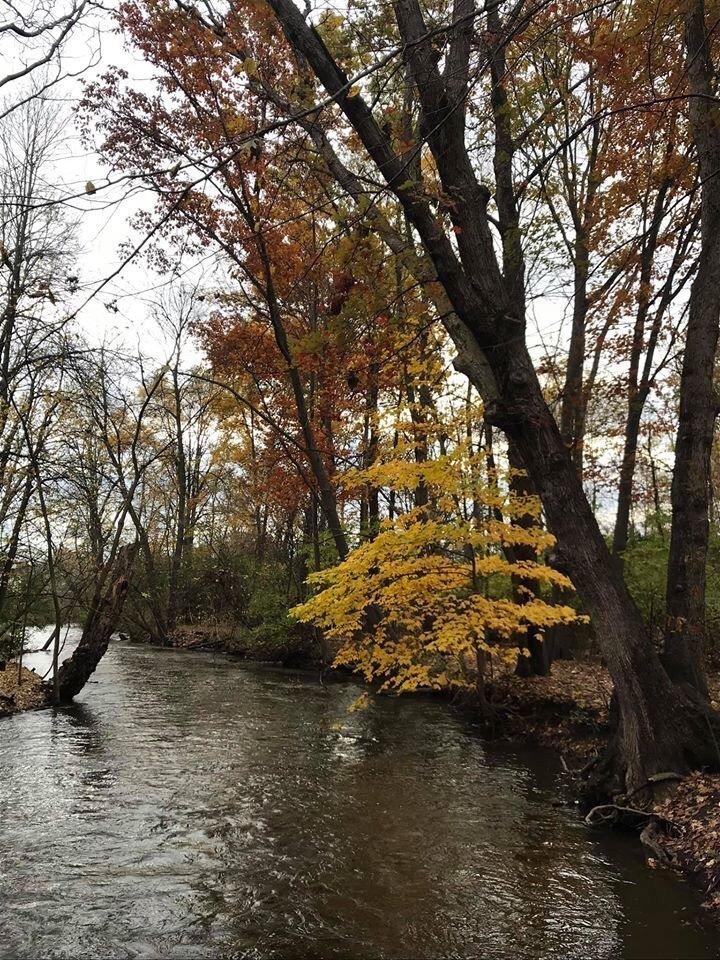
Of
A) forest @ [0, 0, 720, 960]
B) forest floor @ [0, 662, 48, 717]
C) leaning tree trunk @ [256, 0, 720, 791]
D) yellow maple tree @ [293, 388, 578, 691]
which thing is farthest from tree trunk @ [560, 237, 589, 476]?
Result: forest floor @ [0, 662, 48, 717]

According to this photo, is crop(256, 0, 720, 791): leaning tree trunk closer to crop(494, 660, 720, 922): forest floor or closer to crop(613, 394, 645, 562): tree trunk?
crop(494, 660, 720, 922): forest floor

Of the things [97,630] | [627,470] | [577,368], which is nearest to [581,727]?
[627,470]

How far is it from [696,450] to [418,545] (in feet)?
11.3

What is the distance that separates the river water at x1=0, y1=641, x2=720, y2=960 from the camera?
13.2 ft

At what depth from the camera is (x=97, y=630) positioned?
11.4 meters

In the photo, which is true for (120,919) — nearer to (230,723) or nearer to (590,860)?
(590,860)

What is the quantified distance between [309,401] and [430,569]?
9399 mm

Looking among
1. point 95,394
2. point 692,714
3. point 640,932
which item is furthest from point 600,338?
point 640,932

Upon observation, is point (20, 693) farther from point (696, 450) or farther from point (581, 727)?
point (696, 450)

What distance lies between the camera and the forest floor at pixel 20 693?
10391 millimetres

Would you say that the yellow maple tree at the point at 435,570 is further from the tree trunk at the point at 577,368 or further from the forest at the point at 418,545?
the tree trunk at the point at 577,368

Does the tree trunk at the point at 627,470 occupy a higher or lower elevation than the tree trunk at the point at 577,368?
lower

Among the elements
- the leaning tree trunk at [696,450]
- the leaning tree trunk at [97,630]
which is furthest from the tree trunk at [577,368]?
the leaning tree trunk at [97,630]

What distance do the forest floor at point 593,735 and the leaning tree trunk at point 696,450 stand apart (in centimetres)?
135
